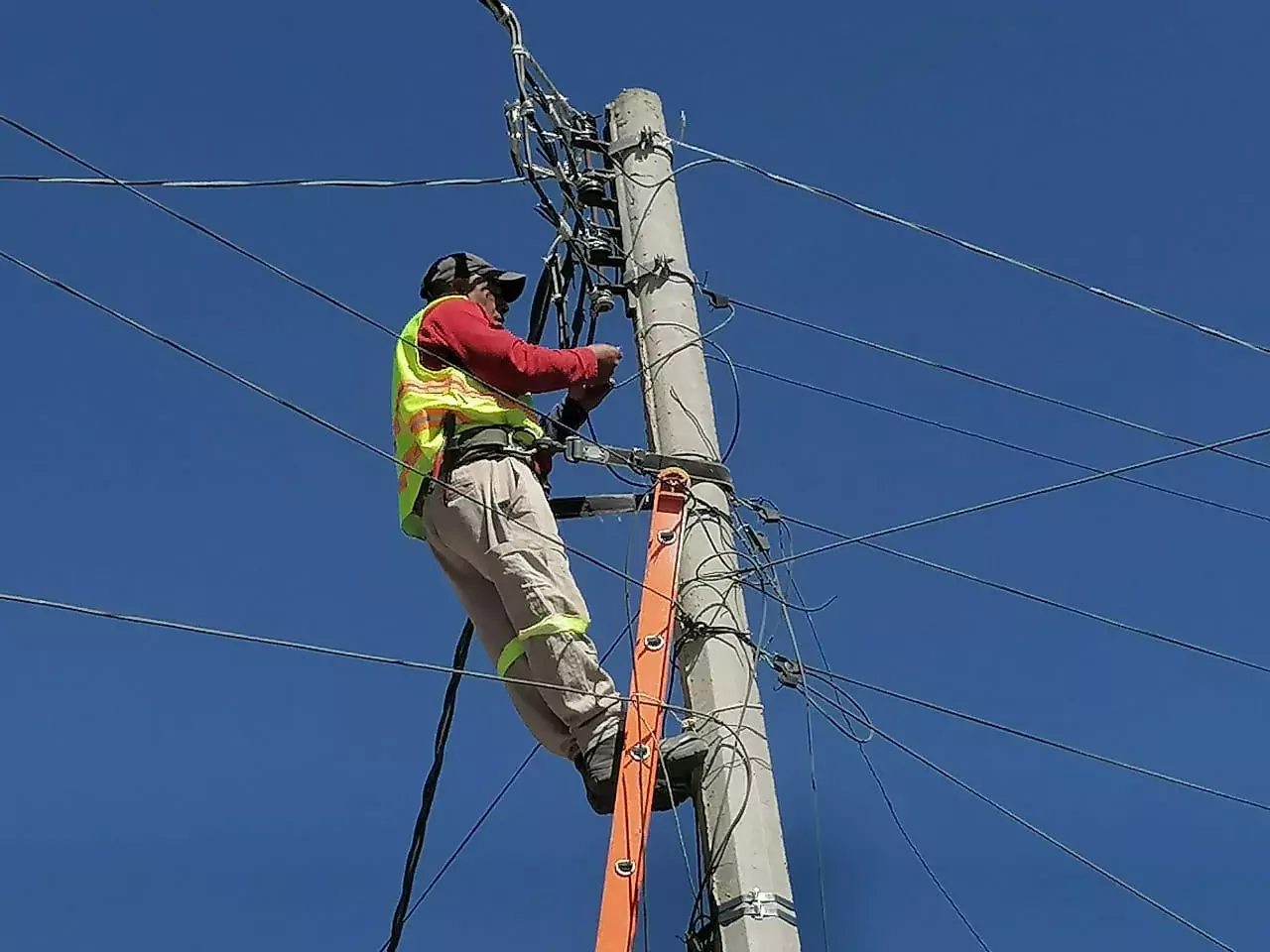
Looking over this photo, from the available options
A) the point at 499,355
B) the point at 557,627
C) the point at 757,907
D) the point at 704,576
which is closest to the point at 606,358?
the point at 499,355

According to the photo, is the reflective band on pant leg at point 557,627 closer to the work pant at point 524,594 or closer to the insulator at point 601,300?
the work pant at point 524,594

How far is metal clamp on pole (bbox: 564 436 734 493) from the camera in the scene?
5.27 meters

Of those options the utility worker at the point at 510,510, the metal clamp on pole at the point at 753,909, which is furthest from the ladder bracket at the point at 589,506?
the metal clamp on pole at the point at 753,909

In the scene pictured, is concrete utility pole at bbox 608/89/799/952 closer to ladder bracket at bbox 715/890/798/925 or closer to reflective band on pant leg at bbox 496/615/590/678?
ladder bracket at bbox 715/890/798/925

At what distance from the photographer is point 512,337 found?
5.29 meters

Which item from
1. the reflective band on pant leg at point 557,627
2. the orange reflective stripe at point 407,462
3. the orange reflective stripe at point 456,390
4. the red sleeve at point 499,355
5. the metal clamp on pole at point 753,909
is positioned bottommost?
the metal clamp on pole at point 753,909

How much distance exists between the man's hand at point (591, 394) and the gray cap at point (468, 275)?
1.45 feet

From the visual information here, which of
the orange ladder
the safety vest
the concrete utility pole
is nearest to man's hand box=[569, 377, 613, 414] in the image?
the concrete utility pole

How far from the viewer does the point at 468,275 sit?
5734 mm

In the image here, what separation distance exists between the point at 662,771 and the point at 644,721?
138 mm

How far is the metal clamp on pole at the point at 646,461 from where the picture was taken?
5.27m

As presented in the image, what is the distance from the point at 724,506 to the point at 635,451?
0.32 metres

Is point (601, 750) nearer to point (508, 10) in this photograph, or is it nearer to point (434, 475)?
point (434, 475)

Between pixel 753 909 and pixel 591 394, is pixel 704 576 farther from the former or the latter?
pixel 753 909
